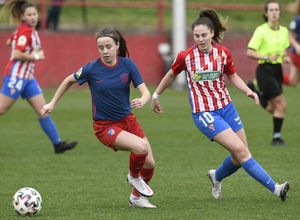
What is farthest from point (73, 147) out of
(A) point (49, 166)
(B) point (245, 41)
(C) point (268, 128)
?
(B) point (245, 41)

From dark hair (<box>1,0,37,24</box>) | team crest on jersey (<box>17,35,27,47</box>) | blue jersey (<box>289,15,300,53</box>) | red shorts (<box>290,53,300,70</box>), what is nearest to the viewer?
team crest on jersey (<box>17,35,27,47</box>)

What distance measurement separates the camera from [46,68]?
62.8 feet

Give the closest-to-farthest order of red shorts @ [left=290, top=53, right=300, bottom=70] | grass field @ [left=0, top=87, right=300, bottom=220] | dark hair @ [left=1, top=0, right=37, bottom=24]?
1. grass field @ [left=0, top=87, right=300, bottom=220]
2. dark hair @ [left=1, top=0, right=37, bottom=24]
3. red shorts @ [left=290, top=53, right=300, bottom=70]

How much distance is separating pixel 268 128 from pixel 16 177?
19.2 feet

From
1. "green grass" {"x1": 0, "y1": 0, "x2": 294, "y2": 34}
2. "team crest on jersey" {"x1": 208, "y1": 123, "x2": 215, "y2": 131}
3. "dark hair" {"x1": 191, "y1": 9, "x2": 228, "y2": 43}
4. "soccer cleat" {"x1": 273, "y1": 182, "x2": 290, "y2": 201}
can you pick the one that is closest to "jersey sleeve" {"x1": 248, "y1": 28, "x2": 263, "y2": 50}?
"dark hair" {"x1": 191, "y1": 9, "x2": 228, "y2": 43}

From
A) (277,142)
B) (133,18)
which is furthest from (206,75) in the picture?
(133,18)

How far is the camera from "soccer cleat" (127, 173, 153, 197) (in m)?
5.30

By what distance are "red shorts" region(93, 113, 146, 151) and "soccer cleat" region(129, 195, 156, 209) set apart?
20.0 inches

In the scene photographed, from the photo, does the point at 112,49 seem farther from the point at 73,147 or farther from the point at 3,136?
the point at 3,136

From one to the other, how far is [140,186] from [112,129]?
0.59 meters

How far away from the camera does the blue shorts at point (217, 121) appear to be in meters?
5.43

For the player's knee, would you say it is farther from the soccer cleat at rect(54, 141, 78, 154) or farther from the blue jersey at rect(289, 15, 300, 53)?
the blue jersey at rect(289, 15, 300, 53)

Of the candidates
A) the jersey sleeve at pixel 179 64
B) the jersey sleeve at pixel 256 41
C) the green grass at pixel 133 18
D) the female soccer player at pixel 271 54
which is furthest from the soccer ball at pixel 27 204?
the green grass at pixel 133 18

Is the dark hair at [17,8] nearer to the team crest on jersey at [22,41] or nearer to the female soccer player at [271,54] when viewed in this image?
the team crest on jersey at [22,41]
